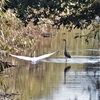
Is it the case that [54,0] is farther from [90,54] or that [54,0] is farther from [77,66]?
[90,54]

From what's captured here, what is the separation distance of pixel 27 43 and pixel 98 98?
1369cm

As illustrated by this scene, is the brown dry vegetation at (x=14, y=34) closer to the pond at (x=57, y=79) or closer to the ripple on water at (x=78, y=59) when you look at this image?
the pond at (x=57, y=79)

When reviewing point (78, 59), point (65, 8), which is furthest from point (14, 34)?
point (65, 8)

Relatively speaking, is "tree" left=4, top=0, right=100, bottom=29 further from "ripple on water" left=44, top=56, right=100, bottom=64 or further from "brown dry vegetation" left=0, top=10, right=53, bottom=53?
"ripple on water" left=44, top=56, right=100, bottom=64

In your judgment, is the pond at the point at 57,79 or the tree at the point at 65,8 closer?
the pond at the point at 57,79

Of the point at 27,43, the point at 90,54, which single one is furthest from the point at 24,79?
the point at 27,43

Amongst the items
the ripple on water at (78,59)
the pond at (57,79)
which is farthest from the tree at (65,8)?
the ripple on water at (78,59)

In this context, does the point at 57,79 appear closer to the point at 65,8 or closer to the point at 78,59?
the point at 65,8

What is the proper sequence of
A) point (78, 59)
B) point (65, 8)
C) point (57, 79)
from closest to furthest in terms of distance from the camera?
point (65, 8), point (57, 79), point (78, 59)

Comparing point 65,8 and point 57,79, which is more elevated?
point 65,8

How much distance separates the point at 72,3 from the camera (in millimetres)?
12156

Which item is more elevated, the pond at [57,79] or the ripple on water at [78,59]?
the ripple on water at [78,59]

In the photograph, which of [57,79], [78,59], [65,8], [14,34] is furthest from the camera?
[14,34]

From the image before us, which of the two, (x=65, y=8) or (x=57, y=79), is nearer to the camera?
(x=65, y=8)
